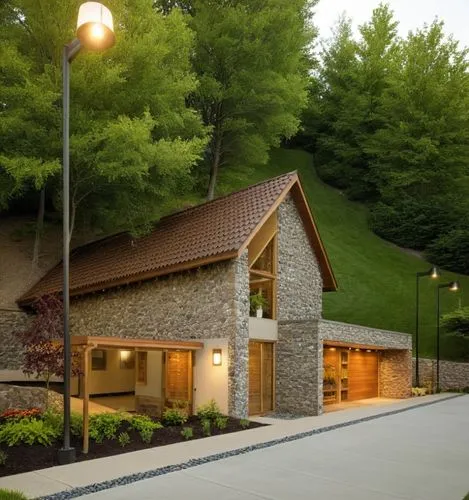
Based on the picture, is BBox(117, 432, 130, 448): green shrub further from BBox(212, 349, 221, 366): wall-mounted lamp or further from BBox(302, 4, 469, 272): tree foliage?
BBox(302, 4, 469, 272): tree foliage

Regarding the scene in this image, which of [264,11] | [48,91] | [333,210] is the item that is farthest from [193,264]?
[333,210]

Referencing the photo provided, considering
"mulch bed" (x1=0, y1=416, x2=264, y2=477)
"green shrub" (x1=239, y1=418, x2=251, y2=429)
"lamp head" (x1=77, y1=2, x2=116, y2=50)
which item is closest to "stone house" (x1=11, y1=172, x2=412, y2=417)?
"green shrub" (x1=239, y1=418, x2=251, y2=429)

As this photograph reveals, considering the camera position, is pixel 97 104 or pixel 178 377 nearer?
pixel 178 377

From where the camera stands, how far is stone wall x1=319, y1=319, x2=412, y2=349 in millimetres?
15547

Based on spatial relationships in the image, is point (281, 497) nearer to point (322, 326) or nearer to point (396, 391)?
point (322, 326)

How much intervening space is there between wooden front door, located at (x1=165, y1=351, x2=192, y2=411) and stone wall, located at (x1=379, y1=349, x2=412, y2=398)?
32.8ft

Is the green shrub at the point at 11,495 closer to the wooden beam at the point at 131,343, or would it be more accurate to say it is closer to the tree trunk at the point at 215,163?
the wooden beam at the point at 131,343

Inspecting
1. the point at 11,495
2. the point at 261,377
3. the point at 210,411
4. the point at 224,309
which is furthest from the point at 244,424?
the point at 11,495

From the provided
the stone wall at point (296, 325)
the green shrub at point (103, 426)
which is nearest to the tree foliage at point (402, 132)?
the stone wall at point (296, 325)

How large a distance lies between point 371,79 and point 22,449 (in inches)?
1676

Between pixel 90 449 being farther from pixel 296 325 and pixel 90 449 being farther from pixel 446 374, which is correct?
pixel 446 374

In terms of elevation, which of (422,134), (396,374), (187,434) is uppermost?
(422,134)

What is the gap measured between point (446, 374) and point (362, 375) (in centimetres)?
556

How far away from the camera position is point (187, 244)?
1542 cm
